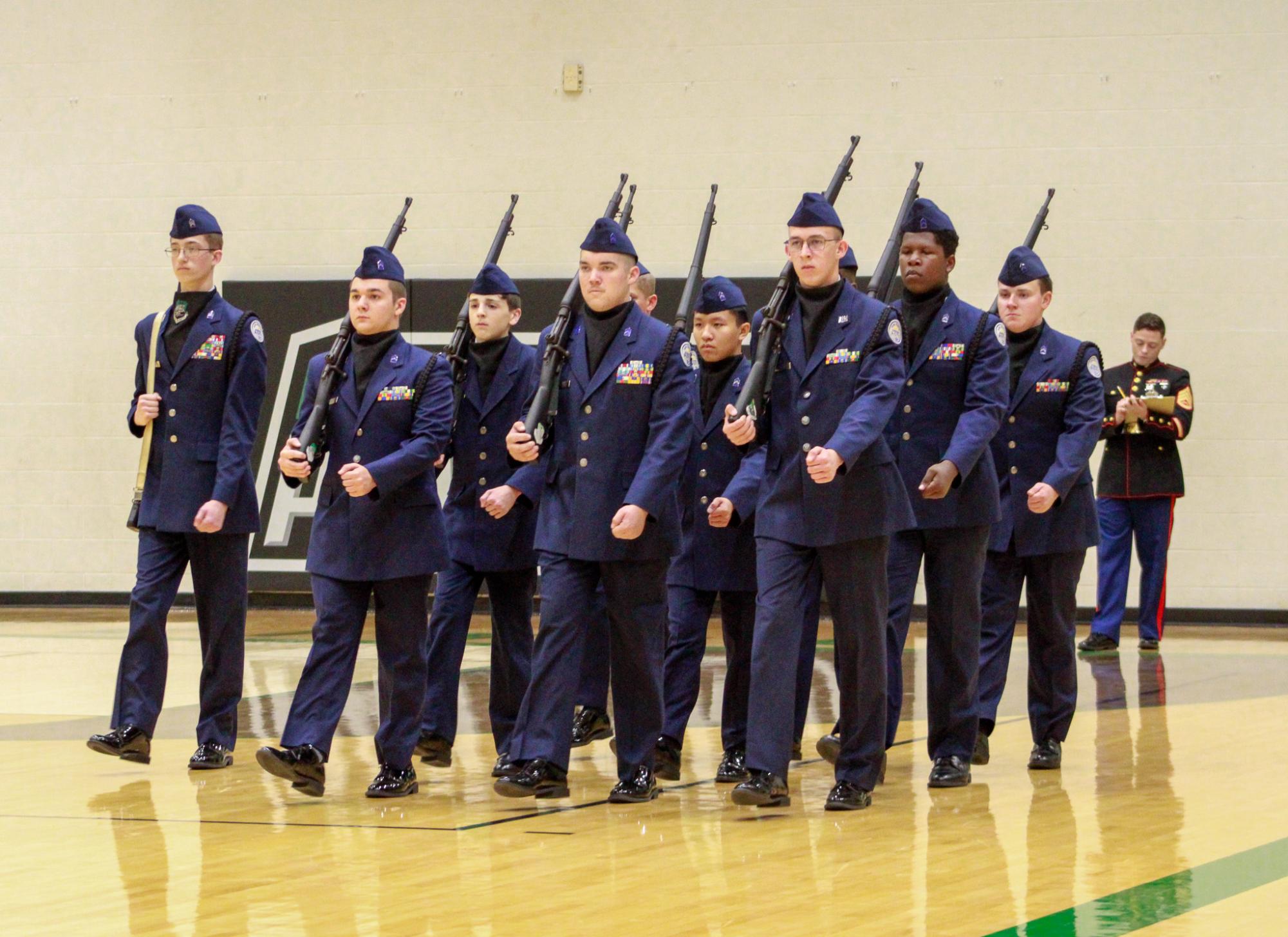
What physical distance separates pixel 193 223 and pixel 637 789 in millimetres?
2709

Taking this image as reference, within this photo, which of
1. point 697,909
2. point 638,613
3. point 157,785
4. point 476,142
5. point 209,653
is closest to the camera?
point 697,909

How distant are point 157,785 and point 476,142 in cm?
790

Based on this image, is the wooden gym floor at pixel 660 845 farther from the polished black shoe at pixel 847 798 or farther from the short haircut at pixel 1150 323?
the short haircut at pixel 1150 323

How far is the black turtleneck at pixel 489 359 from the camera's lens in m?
7.08

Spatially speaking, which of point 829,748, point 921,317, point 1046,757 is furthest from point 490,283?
point 1046,757

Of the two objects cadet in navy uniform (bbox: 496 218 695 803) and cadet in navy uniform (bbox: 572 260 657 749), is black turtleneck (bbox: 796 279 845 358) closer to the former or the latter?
cadet in navy uniform (bbox: 496 218 695 803)

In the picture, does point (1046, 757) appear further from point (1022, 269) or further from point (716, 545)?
point (1022, 269)

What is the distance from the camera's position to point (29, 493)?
14.1m

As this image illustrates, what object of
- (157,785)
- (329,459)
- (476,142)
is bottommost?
(157,785)

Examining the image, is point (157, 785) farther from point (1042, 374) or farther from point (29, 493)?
point (29, 493)

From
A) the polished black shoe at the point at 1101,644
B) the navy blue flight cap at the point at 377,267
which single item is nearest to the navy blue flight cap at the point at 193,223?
the navy blue flight cap at the point at 377,267

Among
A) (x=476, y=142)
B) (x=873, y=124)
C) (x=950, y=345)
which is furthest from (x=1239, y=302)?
(x=950, y=345)

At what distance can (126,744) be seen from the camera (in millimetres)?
6699

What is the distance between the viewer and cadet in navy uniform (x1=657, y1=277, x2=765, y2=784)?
6738 mm
